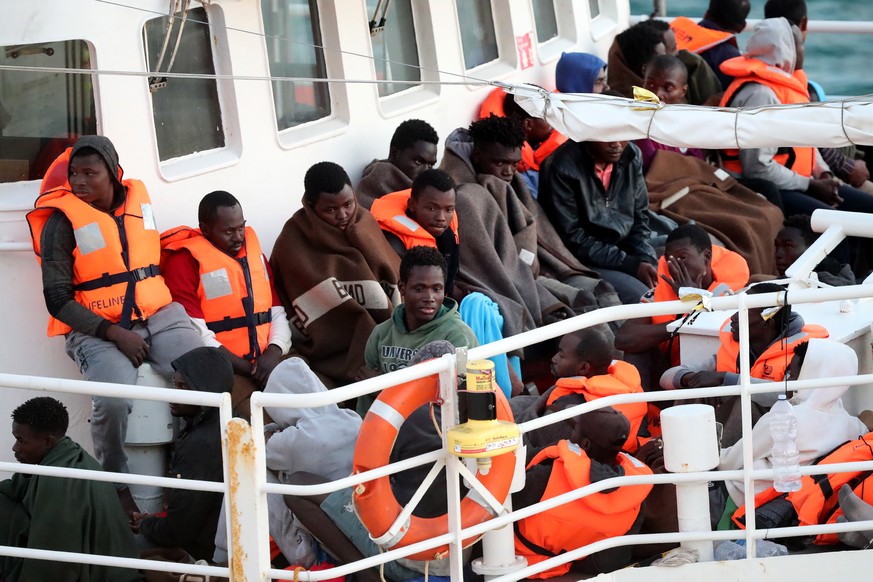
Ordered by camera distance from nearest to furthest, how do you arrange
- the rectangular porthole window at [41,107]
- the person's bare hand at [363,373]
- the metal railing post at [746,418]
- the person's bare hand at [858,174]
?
the metal railing post at [746,418] < the rectangular porthole window at [41,107] < the person's bare hand at [363,373] < the person's bare hand at [858,174]

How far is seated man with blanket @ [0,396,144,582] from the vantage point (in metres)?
4.48

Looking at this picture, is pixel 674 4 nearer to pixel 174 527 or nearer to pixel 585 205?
pixel 585 205

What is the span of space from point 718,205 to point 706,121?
10.2ft

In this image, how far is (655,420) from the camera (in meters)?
5.89

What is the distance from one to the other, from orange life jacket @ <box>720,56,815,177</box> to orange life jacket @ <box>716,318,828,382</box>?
11.2ft

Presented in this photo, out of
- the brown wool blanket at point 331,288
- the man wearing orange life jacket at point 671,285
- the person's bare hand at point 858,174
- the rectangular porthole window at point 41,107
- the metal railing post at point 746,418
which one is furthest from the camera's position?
the person's bare hand at point 858,174

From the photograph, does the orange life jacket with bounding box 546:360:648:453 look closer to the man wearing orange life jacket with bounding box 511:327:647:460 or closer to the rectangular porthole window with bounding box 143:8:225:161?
the man wearing orange life jacket with bounding box 511:327:647:460

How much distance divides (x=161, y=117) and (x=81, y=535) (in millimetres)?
2098

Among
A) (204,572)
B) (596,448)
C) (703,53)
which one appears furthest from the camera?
(703,53)

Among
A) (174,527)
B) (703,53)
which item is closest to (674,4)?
(703,53)

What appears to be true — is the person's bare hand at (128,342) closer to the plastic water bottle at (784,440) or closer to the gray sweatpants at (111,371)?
the gray sweatpants at (111,371)

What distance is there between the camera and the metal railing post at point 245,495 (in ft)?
12.5

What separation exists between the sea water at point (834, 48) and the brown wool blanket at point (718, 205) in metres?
11.2

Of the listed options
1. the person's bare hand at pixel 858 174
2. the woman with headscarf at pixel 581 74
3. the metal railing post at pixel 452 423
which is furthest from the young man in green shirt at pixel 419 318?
the person's bare hand at pixel 858 174
